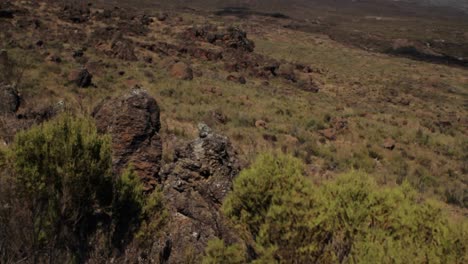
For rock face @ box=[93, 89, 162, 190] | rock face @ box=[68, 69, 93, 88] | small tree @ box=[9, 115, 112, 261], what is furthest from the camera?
rock face @ box=[68, 69, 93, 88]

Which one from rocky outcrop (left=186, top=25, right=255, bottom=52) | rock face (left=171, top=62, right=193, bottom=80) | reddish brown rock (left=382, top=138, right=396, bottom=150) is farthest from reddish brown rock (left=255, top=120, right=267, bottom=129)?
rocky outcrop (left=186, top=25, right=255, bottom=52)

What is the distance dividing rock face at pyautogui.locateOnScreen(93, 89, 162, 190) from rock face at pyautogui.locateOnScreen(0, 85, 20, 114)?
3.81 m

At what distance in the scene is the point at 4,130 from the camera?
800 centimetres

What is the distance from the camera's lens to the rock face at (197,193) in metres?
5.66

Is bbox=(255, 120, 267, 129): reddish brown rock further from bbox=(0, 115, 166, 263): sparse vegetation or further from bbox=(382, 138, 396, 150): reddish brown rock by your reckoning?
bbox=(0, 115, 166, 263): sparse vegetation

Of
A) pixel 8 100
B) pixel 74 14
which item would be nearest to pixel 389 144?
pixel 8 100

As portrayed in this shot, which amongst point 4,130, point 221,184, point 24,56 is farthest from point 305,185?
point 24,56

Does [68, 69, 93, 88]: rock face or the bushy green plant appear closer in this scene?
the bushy green plant

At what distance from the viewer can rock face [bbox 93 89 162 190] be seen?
23.1ft

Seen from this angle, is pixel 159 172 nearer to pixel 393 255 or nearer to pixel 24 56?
pixel 393 255

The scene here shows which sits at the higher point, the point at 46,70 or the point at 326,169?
the point at 46,70

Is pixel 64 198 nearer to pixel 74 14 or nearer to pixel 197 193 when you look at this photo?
pixel 197 193

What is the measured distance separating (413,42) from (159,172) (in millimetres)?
84821

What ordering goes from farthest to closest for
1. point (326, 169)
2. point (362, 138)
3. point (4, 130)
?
1. point (362, 138)
2. point (326, 169)
3. point (4, 130)
